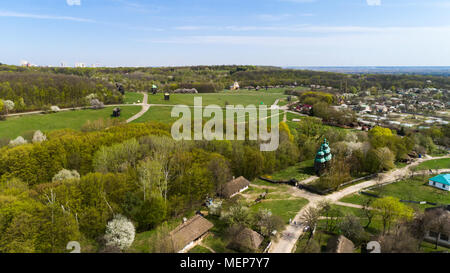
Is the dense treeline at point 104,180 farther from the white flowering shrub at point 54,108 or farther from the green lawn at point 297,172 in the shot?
the white flowering shrub at point 54,108

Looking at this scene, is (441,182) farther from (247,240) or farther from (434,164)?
(247,240)

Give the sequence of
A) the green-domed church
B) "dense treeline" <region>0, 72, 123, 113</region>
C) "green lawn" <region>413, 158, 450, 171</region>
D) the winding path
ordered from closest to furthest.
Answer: the winding path → the green-domed church → "green lawn" <region>413, 158, 450, 171</region> → "dense treeline" <region>0, 72, 123, 113</region>

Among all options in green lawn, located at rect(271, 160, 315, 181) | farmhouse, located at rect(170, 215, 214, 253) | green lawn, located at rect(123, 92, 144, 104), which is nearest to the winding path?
green lawn, located at rect(271, 160, 315, 181)

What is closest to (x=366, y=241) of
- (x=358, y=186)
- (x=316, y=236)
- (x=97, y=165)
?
(x=316, y=236)

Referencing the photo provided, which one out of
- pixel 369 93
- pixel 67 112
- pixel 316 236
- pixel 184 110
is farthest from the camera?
pixel 369 93

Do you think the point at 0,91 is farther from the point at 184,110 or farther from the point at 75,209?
the point at 75,209

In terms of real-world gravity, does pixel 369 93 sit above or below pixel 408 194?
above

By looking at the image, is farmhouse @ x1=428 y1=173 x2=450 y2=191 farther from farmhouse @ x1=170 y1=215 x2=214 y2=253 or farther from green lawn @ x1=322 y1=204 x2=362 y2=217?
farmhouse @ x1=170 y1=215 x2=214 y2=253
